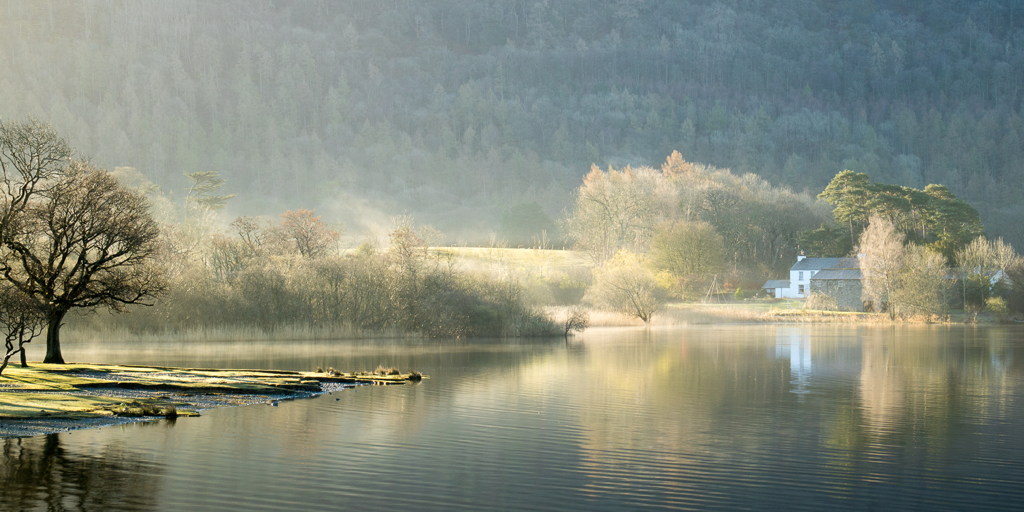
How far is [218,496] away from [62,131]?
17020cm

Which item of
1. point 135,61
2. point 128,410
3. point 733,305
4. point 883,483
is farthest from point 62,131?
point 883,483

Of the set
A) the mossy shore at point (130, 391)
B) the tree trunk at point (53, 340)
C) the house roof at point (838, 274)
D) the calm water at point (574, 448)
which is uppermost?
the house roof at point (838, 274)

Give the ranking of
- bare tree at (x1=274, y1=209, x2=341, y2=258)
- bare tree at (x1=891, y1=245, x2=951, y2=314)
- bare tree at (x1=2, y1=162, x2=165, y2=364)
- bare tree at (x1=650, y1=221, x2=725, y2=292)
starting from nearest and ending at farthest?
1. bare tree at (x1=2, y1=162, x2=165, y2=364)
2. bare tree at (x1=274, y1=209, x2=341, y2=258)
3. bare tree at (x1=891, y1=245, x2=951, y2=314)
4. bare tree at (x1=650, y1=221, x2=725, y2=292)

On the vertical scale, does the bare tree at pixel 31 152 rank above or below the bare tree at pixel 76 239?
above

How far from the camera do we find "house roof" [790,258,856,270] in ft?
354

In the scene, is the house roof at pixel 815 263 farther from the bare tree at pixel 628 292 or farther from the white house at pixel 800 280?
the bare tree at pixel 628 292

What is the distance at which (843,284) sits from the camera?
323 ft

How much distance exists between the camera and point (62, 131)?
161625mm

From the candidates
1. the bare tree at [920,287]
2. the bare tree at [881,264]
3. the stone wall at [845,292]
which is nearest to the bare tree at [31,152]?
the bare tree at [920,287]

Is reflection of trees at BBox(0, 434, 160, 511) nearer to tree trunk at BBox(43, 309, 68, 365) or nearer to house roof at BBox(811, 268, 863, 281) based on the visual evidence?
tree trunk at BBox(43, 309, 68, 365)

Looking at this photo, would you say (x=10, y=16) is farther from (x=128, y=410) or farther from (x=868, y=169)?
(x=128, y=410)

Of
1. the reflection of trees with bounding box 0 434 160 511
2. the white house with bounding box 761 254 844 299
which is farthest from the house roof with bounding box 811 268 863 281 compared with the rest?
the reflection of trees with bounding box 0 434 160 511

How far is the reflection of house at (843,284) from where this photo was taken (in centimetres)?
9712

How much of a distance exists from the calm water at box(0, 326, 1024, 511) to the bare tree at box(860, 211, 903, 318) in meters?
54.7
